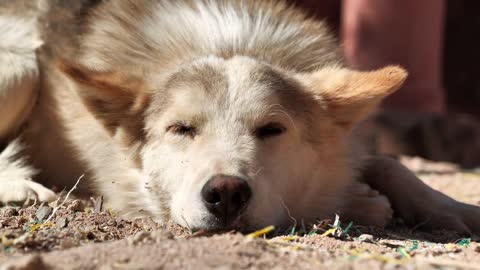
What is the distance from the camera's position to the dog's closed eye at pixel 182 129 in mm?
3381

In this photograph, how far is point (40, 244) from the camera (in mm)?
2725

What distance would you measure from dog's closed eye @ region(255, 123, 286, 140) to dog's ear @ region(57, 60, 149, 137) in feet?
2.06

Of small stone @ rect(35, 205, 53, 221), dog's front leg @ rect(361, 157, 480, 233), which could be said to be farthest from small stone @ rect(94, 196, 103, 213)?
dog's front leg @ rect(361, 157, 480, 233)

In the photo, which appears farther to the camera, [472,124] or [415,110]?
[472,124]

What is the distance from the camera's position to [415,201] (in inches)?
158

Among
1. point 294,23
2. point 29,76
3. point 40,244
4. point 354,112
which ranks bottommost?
point 40,244

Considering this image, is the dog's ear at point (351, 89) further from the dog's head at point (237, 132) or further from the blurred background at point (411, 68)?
the blurred background at point (411, 68)

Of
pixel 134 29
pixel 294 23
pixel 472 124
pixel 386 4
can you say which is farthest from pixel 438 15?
pixel 134 29

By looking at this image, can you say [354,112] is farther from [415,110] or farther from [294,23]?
[415,110]

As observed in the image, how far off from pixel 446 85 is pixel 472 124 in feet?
5.77

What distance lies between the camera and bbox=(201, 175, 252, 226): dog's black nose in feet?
9.66

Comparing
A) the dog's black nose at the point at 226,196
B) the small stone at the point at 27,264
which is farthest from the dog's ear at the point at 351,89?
the small stone at the point at 27,264

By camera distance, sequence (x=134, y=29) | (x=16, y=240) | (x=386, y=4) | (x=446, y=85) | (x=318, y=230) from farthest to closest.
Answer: (x=446, y=85) < (x=386, y=4) < (x=134, y=29) < (x=318, y=230) < (x=16, y=240)

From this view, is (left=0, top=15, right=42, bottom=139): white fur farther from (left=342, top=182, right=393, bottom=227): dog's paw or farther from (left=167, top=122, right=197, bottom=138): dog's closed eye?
(left=342, top=182, right=393, bottom=227): dog's paw
